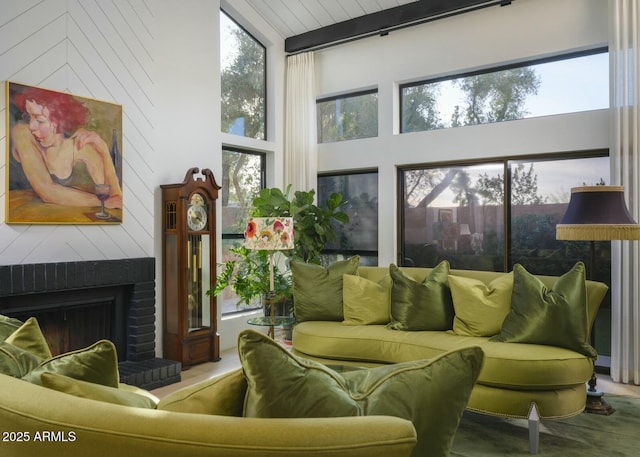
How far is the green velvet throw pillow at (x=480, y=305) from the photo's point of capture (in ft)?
10.2

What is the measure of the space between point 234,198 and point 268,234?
210 centimetres

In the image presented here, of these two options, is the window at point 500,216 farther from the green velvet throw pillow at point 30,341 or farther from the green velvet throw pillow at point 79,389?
the green velvet throw pillow at point 79,389

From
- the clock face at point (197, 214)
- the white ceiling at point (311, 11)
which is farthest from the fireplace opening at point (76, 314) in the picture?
the white ceiling at point (311, 11)

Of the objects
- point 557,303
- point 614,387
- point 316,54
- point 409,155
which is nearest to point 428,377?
point 557,303

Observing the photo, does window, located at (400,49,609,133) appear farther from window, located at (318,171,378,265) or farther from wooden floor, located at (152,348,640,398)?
wooden floor, located at (152,348,640,398)

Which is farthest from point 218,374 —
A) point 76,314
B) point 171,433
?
point 171,433

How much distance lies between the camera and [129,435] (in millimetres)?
841

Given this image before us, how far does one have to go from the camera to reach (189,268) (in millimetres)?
4340

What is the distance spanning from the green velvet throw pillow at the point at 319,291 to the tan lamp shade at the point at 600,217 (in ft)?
5.37

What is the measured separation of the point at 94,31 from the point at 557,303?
392 centimetres

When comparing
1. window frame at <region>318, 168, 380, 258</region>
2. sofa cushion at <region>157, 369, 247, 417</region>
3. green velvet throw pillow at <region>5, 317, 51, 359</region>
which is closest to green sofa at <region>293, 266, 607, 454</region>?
sofa cushion at <region>157, 369, 247, 417</region>

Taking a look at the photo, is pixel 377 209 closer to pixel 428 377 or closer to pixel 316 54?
pixel 316 54

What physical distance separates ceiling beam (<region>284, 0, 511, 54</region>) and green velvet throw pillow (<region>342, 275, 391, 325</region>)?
272 centimetres

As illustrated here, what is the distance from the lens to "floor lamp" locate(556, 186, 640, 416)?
10.1ft
